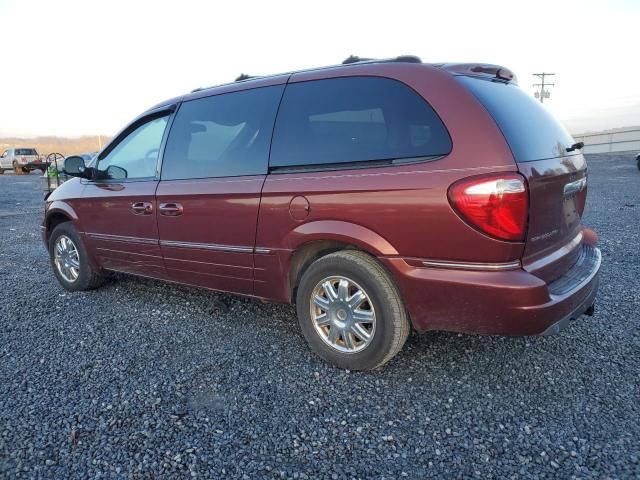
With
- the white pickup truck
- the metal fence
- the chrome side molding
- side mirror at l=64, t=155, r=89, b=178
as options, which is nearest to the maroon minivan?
the chrome side molding

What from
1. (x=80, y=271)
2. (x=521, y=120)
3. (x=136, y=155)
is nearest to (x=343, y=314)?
(x=521, y=120)

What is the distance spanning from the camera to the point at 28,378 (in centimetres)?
300

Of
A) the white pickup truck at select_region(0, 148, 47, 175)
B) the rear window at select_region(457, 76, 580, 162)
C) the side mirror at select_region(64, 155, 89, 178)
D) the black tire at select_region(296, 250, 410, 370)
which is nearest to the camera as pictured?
the rear window at select_region(457, 76, 580, 162)

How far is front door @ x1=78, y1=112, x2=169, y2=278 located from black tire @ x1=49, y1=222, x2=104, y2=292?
0.51 feet

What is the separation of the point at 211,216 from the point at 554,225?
2.23 meters

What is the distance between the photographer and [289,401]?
8.84ft

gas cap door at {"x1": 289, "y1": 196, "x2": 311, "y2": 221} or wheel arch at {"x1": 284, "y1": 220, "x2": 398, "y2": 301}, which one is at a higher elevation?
gas cap door at {"x1": 289, "y1": 196, "x2": 311, "y2": 221}

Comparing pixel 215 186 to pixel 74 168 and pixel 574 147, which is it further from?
pixel 574 147

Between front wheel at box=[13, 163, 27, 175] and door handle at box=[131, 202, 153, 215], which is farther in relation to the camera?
front wheel at box=[13, 163, 27, 175]

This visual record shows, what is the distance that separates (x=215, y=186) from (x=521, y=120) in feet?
6.65

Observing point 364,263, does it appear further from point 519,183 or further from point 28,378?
point 28,378

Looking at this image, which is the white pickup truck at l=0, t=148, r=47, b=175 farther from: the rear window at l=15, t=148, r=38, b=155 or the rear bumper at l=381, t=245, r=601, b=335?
the rear bumper at l=381, t=245, r=601, b=335

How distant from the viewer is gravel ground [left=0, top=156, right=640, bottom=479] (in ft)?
7.17

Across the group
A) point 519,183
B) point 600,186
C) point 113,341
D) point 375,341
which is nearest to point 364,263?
point 375,341
